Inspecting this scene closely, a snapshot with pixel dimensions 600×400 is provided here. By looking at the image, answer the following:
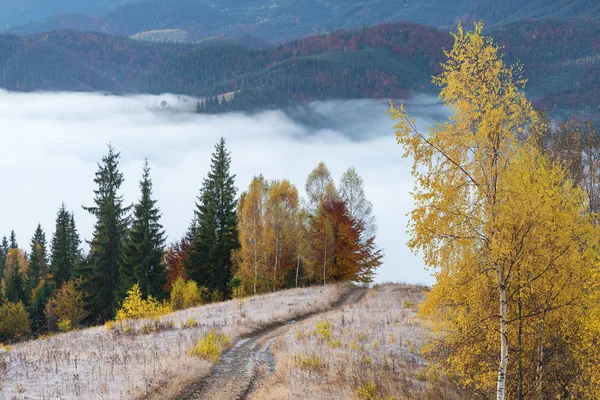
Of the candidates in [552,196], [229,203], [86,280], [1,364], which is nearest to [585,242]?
[552,196]

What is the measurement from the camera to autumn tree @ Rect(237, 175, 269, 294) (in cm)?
4909

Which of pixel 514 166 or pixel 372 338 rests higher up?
pixel 514 166

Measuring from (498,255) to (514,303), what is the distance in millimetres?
3865

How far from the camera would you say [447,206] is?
13.5 meters

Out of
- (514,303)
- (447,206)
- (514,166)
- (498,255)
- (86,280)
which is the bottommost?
(86,280)

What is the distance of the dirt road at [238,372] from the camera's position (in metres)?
16.9

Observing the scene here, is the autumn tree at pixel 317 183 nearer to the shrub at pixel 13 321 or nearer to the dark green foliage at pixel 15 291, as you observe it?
the shrub at pixel 13 321

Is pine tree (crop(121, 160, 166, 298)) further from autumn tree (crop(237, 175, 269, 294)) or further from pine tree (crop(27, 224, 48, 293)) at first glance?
pine tree (crop(27, 224, 48, 293))

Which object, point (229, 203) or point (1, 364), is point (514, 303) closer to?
point (1, 364)

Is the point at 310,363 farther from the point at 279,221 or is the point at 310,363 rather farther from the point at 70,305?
the point at 70,305

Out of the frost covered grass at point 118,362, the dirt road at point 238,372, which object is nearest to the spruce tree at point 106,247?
the frost covered grass at point 118,362

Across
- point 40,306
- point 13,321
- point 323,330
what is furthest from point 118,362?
point 40,306

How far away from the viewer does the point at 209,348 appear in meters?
20.4

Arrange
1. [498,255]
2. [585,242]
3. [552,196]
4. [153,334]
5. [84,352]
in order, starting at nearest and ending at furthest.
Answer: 1. [498,255]
2. [552,196]
3. [585,242]
4. [84,352]
5. [153,334]
